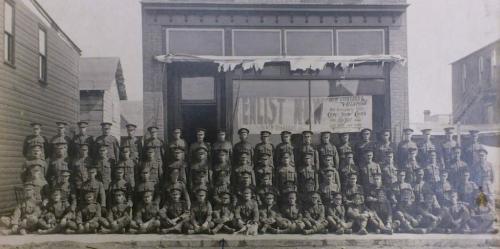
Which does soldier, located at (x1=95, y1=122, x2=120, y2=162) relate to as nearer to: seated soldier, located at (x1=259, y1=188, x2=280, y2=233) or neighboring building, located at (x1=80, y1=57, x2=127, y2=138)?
seated soldier, located at (x1=259, y1=188, x2=280, y2=233)

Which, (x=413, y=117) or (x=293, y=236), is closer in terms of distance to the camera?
(x=293, y=236)

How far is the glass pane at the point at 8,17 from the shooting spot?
29.3ft

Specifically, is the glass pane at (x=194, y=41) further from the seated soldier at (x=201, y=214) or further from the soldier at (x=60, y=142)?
the seated soldier at (x=201, y=214)

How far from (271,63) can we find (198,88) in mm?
1645

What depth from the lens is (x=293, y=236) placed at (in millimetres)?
7418

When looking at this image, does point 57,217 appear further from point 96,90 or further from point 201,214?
point 96,90

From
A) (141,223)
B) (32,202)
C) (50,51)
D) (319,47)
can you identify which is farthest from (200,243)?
(50,51)

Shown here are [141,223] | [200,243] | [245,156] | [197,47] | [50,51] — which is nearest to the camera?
[200,243]

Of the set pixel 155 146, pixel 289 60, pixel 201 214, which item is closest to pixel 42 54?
pixel 155 146

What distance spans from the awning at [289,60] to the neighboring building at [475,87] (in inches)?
60.5

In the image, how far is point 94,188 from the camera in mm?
7875

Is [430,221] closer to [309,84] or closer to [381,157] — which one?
[381,157]

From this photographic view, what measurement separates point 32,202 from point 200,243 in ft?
9.57

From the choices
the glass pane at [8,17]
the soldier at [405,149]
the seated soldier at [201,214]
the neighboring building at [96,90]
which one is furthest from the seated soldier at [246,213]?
the neighboring building at [96,90]
